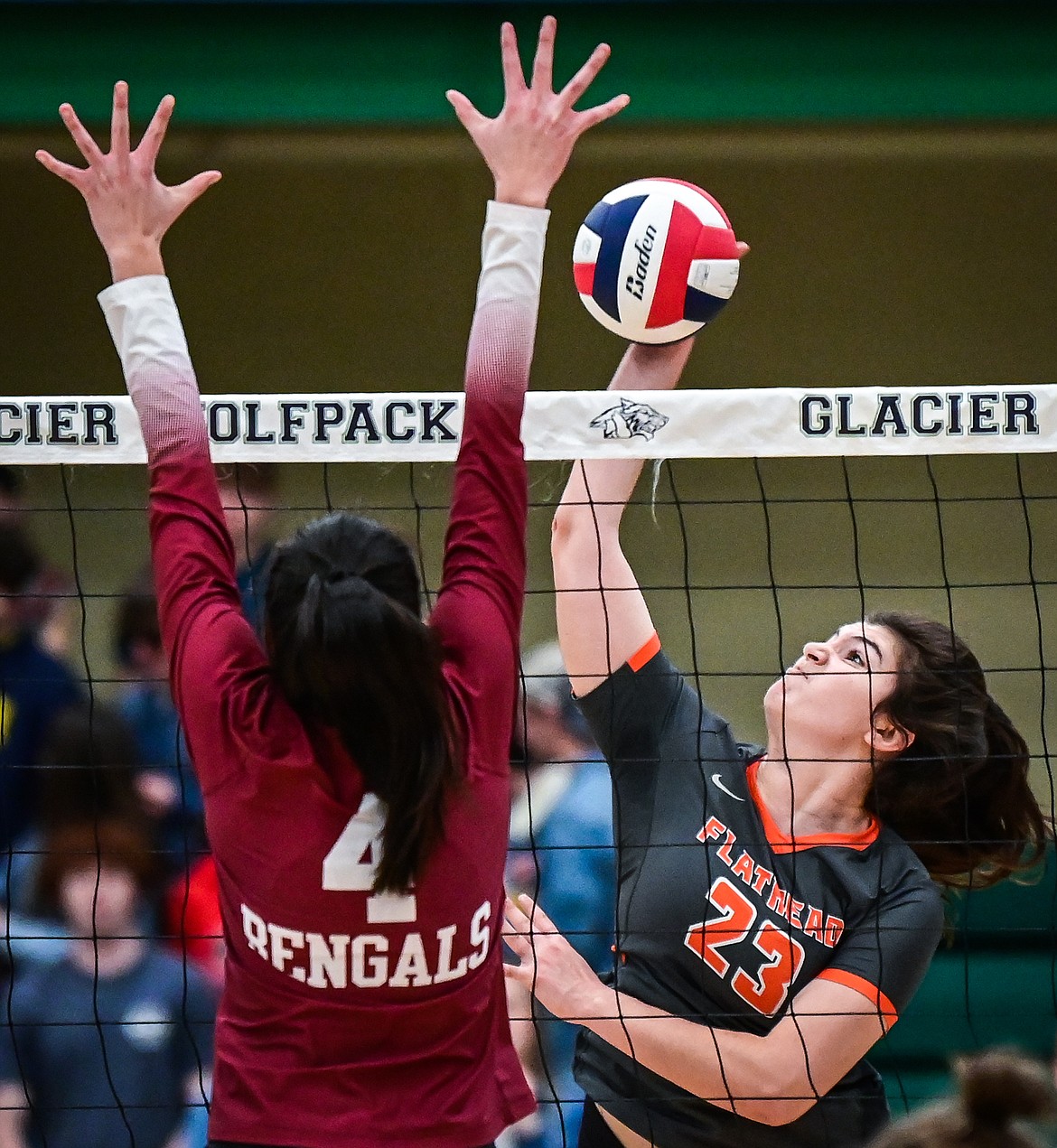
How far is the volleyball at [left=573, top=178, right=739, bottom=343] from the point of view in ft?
8.66

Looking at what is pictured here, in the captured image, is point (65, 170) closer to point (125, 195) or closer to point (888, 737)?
point (125, 195)

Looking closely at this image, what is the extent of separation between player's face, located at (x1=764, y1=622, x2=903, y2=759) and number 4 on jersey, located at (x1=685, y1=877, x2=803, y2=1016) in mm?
332

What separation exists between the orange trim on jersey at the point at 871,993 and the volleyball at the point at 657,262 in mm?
1075

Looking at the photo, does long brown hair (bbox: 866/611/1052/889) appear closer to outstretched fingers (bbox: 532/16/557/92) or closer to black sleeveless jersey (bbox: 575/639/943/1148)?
black sleeveless jersey (bbox: 575/639/943/1148)

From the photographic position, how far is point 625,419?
2.54 m

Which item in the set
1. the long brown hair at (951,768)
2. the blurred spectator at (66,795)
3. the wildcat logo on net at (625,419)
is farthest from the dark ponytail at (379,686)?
the blurred spectator at (66,795)

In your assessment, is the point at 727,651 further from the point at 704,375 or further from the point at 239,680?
the point at 239,680

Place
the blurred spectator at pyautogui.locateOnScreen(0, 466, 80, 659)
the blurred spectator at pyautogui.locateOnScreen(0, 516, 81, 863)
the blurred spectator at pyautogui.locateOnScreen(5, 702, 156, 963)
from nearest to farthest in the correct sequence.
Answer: the blurred spectator at pyautogui.locateOnScreen(5, 702, 156, 963)
the blurred spectator at pyautogui.locateOnScreen(0, 516, 81, 863)
the blurred spectator at pyautogui.locateOnScreen(0, 466, 80, 659)

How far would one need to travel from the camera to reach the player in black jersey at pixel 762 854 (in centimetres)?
246

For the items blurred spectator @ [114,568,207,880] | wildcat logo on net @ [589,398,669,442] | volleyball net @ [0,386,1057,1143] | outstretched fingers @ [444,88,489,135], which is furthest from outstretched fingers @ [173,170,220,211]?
volleyball net @ [0,386,1057,1143]

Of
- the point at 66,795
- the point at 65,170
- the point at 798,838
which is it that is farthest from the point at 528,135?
the point at 66,795

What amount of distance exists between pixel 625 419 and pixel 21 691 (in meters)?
2.79

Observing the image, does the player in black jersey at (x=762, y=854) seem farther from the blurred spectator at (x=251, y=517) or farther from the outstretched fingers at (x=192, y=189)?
the blurred spectator at (x=251, y=517)

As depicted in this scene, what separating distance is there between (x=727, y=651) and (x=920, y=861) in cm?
346
